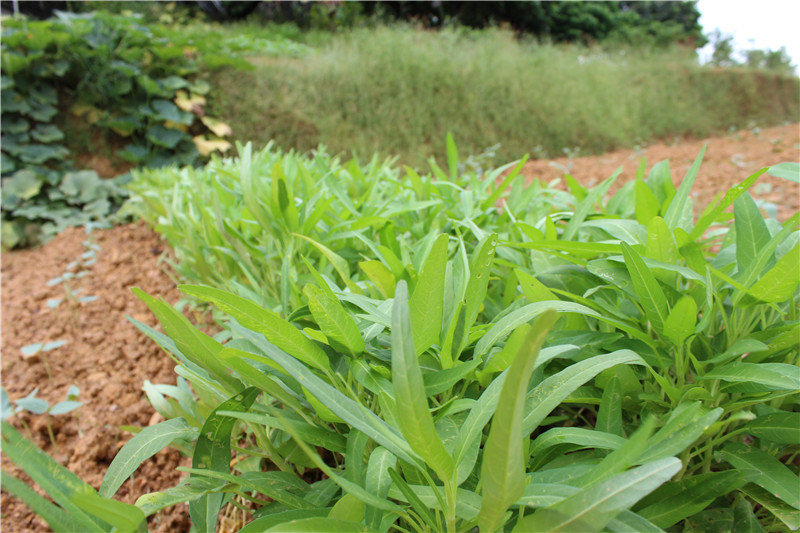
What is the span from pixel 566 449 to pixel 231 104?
6.52m

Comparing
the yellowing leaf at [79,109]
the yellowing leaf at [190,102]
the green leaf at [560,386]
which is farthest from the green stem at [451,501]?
the yellowing leaf at [79,109]

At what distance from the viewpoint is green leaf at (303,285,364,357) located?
21.6 inches

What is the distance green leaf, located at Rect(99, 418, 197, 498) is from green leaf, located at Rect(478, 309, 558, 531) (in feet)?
1.41

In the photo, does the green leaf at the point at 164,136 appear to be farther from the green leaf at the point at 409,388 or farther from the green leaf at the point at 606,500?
the green leaf at the point at 606,500

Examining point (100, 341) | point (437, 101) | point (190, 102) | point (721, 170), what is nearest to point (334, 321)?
point (100, 341)

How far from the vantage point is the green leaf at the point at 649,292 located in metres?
0.60

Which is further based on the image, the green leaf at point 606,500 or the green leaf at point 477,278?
the green leaf at point 477,278

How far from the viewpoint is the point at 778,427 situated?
0.58 m

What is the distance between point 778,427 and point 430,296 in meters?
0.50

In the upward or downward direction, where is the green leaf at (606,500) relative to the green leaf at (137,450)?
upward

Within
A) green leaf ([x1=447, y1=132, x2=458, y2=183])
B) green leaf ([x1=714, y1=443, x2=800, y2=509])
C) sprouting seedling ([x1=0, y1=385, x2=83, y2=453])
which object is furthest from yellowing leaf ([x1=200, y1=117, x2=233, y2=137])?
green leaf ([x1=714, y1=443, x2=800, y2=509])

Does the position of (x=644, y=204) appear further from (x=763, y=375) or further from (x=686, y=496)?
(x=686, y=496)

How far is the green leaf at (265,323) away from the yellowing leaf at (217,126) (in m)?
5.77

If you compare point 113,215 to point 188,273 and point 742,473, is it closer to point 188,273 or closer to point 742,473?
point 188,273
